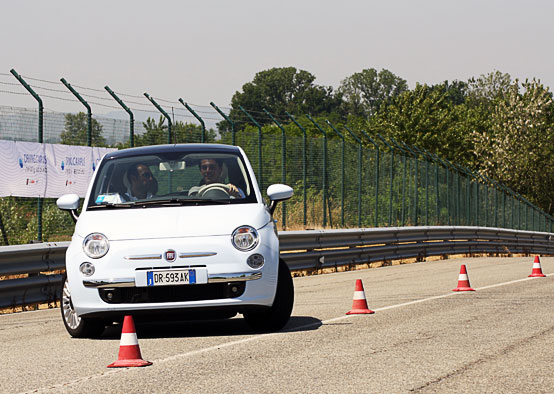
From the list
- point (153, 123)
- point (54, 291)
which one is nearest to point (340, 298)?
point (54, 291)

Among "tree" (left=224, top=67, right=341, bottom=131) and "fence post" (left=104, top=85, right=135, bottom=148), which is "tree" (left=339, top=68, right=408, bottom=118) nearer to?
"tree" (left=224, top=67, right=341, bottom=131)

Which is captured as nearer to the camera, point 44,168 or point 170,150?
point 170,150

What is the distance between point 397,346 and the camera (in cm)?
789

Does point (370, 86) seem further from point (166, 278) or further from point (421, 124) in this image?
point (166, 278)

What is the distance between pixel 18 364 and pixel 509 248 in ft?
95.9

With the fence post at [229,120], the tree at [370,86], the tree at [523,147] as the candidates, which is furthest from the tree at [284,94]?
the fence post at [229,120]

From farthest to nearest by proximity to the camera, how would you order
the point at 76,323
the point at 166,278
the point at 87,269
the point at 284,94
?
the point at 284,94
the point at 76,323
the point at 87,269
the point at 166,278

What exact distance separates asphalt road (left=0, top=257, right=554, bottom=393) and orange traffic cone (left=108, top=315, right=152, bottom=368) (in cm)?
10

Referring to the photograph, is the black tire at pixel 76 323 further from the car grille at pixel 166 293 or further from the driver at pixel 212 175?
the driver at pixel 212 175

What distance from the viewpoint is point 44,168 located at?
16.1 meters

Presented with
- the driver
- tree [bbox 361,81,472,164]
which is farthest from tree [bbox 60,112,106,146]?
tree [bbox 361,81,472,164]

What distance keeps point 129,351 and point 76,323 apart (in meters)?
1.90

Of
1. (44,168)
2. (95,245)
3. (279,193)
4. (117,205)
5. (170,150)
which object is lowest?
(95,245)

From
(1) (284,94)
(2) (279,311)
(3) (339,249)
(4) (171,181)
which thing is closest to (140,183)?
(4) (171,181)
